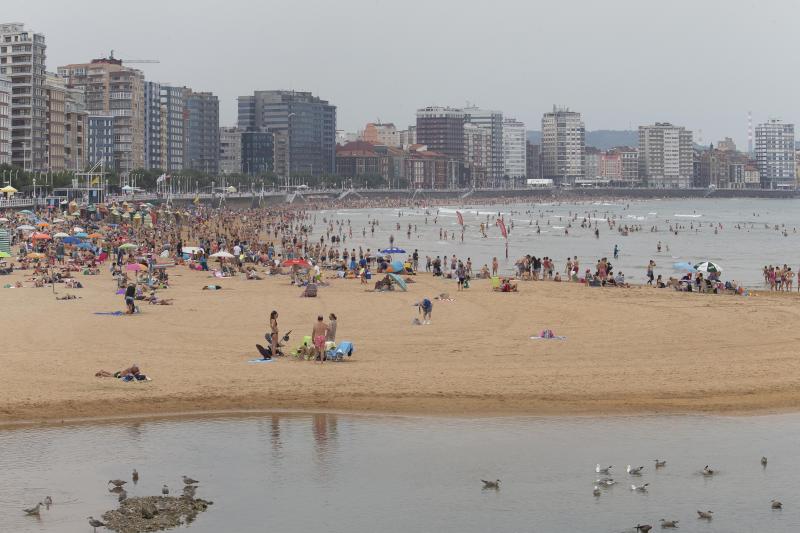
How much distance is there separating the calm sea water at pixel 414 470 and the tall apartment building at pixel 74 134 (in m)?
137

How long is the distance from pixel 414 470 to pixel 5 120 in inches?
4925

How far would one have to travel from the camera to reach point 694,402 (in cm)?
2123

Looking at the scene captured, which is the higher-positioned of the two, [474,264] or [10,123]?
[10,123]

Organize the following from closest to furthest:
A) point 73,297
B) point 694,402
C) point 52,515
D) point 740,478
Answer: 1. point 52,515
2. point 740,478
3. point 694,402
4. point 73,297

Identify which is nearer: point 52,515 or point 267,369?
point 52,515

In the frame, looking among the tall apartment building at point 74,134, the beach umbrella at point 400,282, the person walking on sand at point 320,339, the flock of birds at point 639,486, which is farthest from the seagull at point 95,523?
the tall apartment building at point 74,134

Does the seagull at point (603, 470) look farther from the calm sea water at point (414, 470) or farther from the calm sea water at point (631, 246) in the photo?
the calm sea water at point (631, 246)

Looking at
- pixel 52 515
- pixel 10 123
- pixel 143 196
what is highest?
pixel 10 123

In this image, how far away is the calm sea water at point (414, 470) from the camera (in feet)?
48.5

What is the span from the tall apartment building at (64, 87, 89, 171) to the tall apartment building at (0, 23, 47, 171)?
36.7ft

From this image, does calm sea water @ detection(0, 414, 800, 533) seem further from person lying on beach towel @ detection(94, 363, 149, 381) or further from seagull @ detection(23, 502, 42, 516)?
person lying on beach towel @ detection(94, 363, 149, 381)

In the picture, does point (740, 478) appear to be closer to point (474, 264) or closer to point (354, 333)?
point (354, 333)

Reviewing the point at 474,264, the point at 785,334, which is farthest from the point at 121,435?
the point at 474,264

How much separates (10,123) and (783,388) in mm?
124634
